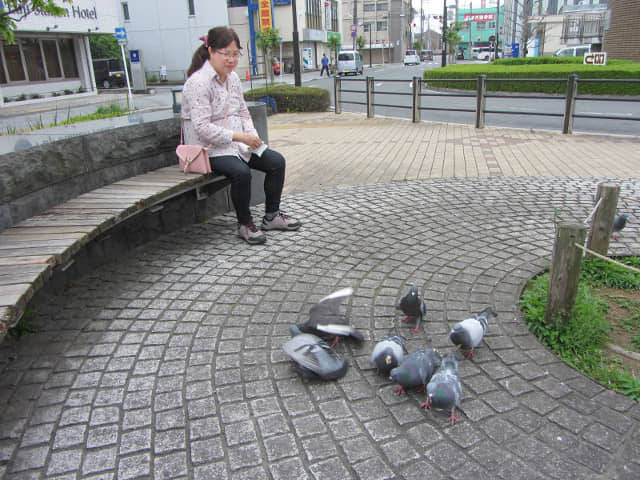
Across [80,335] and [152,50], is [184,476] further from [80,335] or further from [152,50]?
[152,50]

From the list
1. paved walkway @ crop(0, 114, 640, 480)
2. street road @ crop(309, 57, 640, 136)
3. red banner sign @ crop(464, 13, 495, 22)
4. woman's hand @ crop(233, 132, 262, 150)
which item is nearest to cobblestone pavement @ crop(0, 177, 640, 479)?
paved walkway @ crop(0, 114, 640, 480)

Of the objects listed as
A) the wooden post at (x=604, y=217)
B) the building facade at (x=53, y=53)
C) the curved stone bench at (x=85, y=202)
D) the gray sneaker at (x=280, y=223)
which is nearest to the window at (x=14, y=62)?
the building facade at (x=53, y=53)

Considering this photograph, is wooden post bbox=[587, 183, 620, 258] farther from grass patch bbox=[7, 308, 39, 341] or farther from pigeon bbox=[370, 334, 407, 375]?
grass patch bbox=[7, 308, 39, 341]

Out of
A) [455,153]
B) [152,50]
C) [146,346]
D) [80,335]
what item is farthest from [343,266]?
[152,50]

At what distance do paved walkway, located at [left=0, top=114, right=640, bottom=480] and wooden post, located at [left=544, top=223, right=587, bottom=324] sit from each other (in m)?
0.24

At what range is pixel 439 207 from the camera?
5.49m

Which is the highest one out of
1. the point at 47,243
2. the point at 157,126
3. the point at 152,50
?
the point at 152,50

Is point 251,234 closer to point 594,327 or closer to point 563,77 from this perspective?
point 594,327

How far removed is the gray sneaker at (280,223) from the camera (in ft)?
16.1

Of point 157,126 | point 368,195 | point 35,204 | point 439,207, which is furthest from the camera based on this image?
point 368,195

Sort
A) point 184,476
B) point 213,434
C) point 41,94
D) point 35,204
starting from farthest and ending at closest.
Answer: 1. point 41,94
2. point 35,204
3. point 213,434
4. point 184,476

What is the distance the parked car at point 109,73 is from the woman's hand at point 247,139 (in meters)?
33.6

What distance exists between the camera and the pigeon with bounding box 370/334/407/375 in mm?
2568

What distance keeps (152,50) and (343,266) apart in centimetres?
4387
